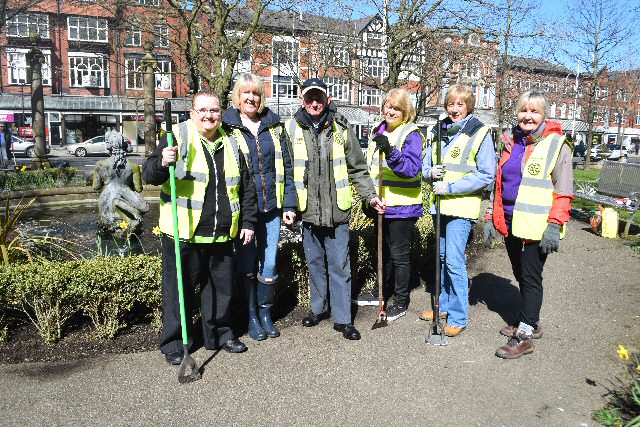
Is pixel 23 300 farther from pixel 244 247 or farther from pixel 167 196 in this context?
pixel 244 247

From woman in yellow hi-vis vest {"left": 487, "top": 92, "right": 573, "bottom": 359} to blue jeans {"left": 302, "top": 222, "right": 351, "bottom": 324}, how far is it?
124 cm

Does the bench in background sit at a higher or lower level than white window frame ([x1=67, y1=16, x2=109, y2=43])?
lower

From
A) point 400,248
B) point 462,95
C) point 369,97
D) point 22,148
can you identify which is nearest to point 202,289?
point 400,248

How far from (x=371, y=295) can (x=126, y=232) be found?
313cm

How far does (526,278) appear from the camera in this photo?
4.19 m

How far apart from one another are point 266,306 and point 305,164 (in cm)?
121

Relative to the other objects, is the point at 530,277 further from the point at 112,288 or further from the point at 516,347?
the point at 112,288

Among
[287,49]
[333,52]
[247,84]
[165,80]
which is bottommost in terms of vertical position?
[247,84]

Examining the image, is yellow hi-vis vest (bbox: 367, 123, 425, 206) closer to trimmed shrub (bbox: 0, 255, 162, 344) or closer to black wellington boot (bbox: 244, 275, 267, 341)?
black wellington boot (bbox: 244, 275, 267, 341)

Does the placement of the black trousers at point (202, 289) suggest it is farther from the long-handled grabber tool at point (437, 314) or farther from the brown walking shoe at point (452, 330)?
the brown walking shoe at point (452, 330)

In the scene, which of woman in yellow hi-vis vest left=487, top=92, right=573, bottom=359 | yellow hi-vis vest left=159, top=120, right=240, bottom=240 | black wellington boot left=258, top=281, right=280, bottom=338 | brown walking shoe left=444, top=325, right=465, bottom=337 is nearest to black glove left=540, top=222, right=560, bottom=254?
woman in yellow hi-vis vest left=487, top=92, right=573, bottom=359

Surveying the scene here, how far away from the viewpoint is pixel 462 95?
171 inches

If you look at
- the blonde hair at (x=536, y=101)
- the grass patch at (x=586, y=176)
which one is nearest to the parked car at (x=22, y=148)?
the grass patch at (x=586, y=176)

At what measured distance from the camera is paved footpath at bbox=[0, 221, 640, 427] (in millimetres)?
3215
